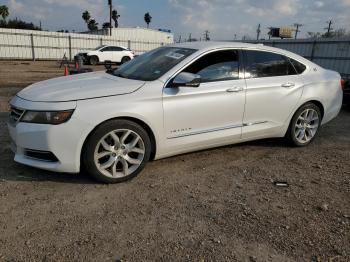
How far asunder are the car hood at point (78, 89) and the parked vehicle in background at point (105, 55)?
66.5 ft


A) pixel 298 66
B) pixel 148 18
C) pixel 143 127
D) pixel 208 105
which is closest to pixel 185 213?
pixel 143 127

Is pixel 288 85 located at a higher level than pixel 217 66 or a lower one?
lower

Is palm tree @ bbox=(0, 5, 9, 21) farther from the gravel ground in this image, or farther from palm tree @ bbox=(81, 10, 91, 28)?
Result: the gravel ground

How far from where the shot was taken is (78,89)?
3682mm

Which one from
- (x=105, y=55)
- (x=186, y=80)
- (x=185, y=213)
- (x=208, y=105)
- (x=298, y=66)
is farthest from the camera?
(x=105, y=55)

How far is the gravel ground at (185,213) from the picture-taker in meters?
2.64

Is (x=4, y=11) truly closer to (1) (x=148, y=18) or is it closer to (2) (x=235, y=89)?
(1) (x=148, y=18)

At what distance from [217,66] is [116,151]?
5.65ft

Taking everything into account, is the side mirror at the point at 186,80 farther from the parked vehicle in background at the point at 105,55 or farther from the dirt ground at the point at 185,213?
the parked vehicle in background at the point at 105,55

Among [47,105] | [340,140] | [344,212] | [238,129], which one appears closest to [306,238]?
[344,212]

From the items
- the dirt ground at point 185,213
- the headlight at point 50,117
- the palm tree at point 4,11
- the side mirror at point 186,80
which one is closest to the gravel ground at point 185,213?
the dirt ground at point 185,213

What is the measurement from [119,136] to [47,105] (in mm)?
822

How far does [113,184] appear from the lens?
3.76 m

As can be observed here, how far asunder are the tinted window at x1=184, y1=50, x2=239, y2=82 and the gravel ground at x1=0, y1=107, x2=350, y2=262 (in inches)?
45.1
